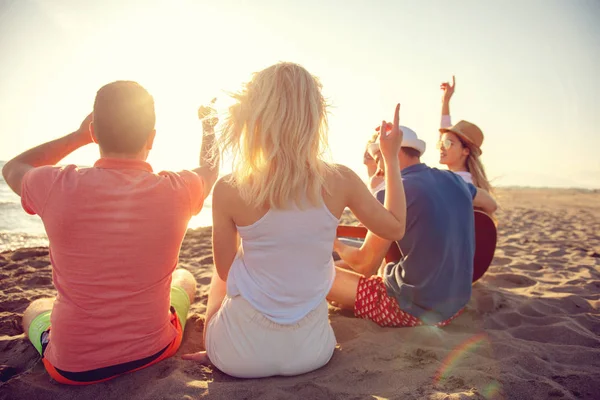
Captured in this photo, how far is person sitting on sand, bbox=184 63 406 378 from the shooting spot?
1.90 meters

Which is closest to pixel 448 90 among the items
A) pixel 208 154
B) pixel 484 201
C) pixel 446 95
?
pixel 446 95

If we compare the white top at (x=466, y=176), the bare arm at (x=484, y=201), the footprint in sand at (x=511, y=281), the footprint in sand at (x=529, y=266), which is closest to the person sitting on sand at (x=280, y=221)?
the bare arm at (x=484, y=201)

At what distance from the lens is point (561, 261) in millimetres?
5070

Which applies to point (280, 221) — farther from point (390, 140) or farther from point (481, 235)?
point (481, 235)

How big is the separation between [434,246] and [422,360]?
0.72m

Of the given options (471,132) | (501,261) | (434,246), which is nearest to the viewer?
(434,246)

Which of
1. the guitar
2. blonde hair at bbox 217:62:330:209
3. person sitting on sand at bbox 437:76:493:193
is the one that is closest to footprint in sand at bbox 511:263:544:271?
person sitting on sand at bbox 437:76:493:193

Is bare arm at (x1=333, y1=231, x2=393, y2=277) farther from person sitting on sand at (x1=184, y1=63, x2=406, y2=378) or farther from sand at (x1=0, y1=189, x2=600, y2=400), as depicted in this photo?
person sitting on sand at (x1=184, y1=63, x2=406, y2=378)

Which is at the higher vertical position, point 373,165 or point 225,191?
point 373,165

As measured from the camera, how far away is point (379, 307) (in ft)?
9.53

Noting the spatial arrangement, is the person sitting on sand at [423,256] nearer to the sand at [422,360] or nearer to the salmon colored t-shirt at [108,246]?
the sand at [422,360]

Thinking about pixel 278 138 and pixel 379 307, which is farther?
pixel 379 307

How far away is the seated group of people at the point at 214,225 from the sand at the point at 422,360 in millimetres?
116

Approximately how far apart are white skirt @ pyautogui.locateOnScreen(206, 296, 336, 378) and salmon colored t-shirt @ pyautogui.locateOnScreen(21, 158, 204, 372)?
38 centimetres
